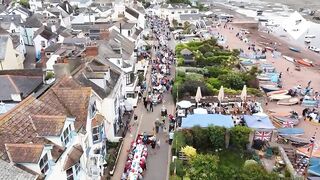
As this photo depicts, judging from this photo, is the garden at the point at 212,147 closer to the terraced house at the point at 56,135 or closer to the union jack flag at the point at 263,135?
the union jack flag at the point at 263,135

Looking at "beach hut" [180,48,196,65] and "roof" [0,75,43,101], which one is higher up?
"roof" [0,75,43,101]

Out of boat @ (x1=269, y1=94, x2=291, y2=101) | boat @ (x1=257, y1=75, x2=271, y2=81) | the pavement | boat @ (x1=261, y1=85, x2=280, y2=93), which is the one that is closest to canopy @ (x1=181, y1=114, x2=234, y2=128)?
the pavement

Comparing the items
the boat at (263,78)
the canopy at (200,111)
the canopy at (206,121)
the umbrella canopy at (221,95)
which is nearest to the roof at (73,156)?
the canopy at (206,121)

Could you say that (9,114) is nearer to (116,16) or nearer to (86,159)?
(86,159)

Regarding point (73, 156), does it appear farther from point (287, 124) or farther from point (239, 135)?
point (287, 124)

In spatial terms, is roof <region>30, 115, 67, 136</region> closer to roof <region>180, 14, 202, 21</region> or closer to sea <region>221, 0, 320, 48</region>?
sea <region>221, 0, 320, 48</region>

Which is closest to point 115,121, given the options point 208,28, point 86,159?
point 86,159

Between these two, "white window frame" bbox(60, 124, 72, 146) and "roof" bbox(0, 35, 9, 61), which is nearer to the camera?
"white window frame" bbox(60, 124, 72, 146)
